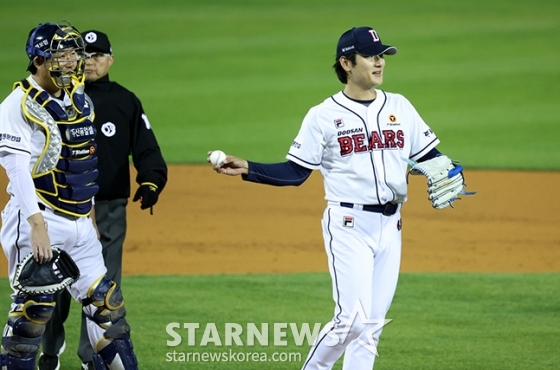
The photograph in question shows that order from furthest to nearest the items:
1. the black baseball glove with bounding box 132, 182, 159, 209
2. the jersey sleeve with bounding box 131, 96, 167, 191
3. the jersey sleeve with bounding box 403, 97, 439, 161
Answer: the jersey sleeve with bounding box 131, 96, 167, 191, the black baseball glove with bounding box 132, 182, 159, 209, the jersey sleeve with bounding box 403, 97, 439, 161

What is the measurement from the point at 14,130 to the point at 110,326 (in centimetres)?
110

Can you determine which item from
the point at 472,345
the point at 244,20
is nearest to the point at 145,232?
the point at 472,345

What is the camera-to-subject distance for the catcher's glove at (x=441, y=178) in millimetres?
4996

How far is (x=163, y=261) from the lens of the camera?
903cm

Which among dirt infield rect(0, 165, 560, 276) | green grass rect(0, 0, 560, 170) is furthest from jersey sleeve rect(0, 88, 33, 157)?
green grass rect(0, 0, 560, 170)

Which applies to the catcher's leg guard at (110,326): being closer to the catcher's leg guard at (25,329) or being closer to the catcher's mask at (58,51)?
the catcher's leg guard at (25,329)

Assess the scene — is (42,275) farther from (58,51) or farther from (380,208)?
(380,208)

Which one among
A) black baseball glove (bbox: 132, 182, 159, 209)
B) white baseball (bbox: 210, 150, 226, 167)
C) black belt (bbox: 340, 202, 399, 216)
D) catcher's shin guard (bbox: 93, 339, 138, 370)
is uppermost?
white baseball (bbox: 210, 150, 226, 167)

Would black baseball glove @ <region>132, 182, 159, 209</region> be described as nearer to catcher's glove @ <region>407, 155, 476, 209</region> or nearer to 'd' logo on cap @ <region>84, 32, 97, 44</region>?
'd' logo on cap @ <region>84, 32, 97, 44</region>

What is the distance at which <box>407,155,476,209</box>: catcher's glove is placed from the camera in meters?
5.00

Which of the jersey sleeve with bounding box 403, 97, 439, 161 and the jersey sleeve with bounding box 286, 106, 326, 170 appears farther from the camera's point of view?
the jersey sleeve with bounding box 403, 97, 439, 161

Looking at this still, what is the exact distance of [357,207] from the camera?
4.90m

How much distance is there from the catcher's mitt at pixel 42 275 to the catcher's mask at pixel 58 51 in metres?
0.85

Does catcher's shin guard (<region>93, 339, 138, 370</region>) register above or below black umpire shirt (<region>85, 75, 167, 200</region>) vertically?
below
